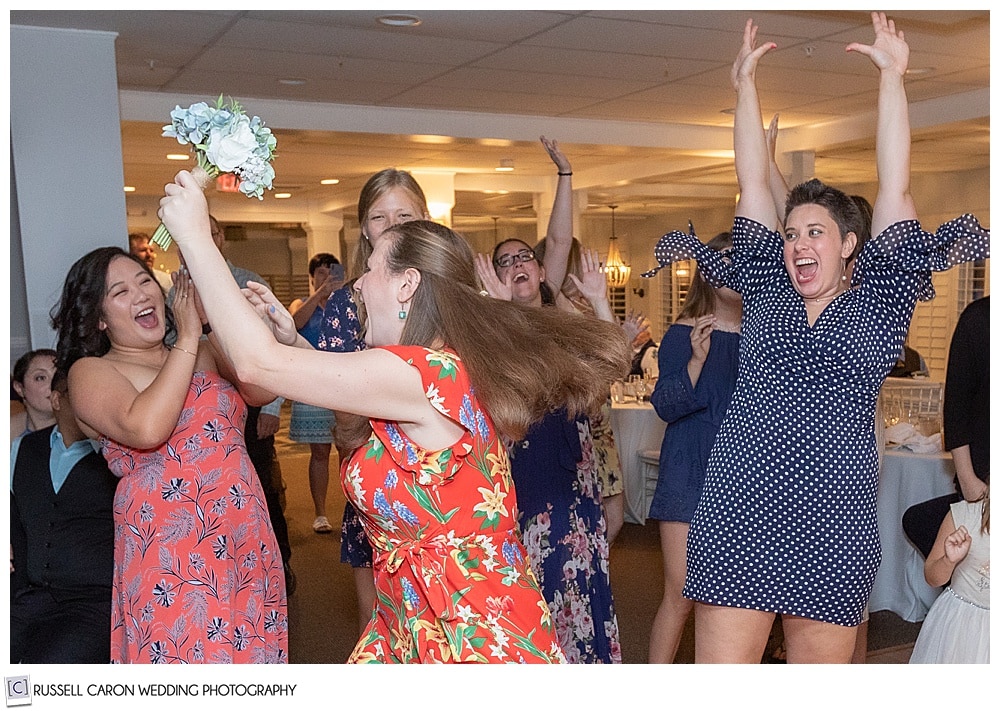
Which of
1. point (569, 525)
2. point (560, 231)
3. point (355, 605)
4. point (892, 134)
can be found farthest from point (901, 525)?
point (892, 134)

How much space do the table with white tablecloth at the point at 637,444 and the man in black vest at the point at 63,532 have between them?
3.98 m

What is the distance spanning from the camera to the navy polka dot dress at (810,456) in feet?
7.28

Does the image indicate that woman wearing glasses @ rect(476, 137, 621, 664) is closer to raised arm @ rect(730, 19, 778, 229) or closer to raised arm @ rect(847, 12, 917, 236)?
raised arm @ rect(730, 19, 778, 229)

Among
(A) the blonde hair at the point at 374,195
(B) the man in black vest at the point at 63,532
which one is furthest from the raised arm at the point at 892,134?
(B) the man in black vest at the point at 63,532

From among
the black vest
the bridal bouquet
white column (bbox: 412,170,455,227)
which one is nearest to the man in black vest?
the black vest

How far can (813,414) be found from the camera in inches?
88.4

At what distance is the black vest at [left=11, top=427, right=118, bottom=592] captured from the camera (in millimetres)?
2609

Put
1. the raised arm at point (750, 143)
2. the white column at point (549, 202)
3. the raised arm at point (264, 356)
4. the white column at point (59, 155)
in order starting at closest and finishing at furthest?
the raised arm at point (264, 356)
the raised arm at point (750, 143)
the white column at point (59, 155)
the white column at point (549, 202)

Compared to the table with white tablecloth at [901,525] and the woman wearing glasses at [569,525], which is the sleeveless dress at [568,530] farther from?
the table with white tablecloth at [901,525]

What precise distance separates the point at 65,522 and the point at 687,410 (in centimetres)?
174
